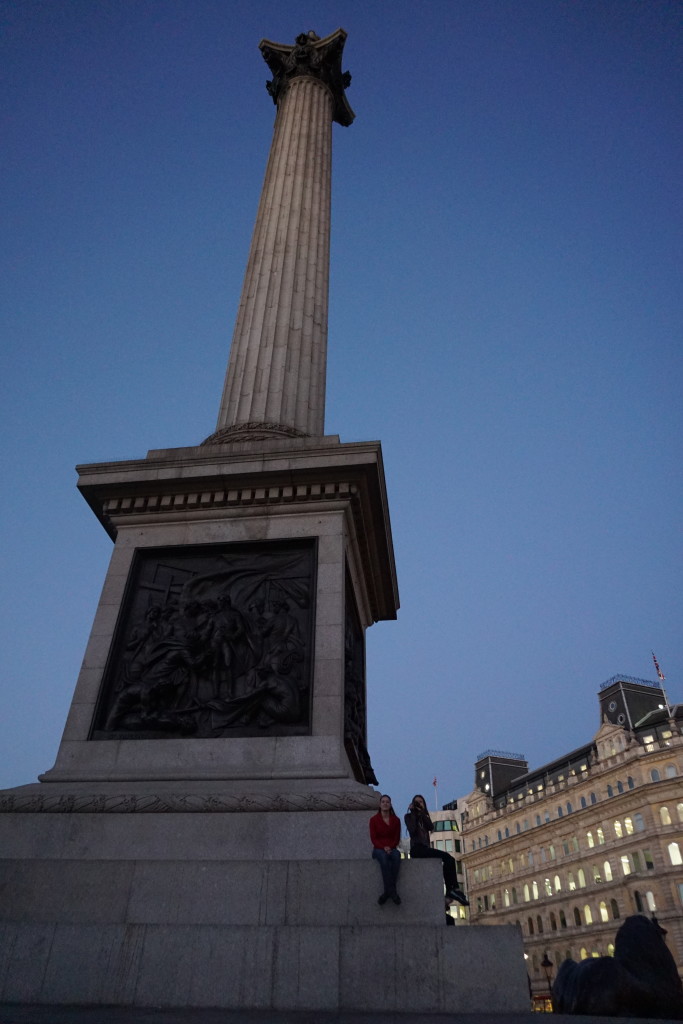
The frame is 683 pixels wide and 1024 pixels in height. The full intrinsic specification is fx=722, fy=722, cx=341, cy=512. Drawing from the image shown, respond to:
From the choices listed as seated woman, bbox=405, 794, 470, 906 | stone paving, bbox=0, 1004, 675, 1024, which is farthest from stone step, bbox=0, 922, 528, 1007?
seated woman, bbox=405, 794, 470, 906

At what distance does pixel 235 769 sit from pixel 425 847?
2802 mm

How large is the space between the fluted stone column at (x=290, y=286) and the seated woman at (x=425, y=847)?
287 inches

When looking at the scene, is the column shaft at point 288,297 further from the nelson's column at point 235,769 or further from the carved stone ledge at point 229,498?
the carved stone ledge at point 229,498

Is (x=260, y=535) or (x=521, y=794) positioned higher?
(x=521, y=794)

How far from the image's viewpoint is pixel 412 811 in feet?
35.3

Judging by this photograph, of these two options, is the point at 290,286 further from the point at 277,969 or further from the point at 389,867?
the point at 277,969

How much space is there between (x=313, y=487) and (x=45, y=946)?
289 inches

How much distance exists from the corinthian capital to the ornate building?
55.4 m

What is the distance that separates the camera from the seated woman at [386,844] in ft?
25.9

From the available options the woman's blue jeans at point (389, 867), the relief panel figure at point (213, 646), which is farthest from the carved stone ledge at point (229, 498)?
the woman's blue jeans at point (389, 867)

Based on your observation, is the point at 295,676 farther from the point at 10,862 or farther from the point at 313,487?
the point at 10,862

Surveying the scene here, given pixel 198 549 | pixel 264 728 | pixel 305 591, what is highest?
pixel 198 549

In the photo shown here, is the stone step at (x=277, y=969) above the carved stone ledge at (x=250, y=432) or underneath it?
underneath

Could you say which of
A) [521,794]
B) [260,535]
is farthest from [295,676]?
[521,794]
